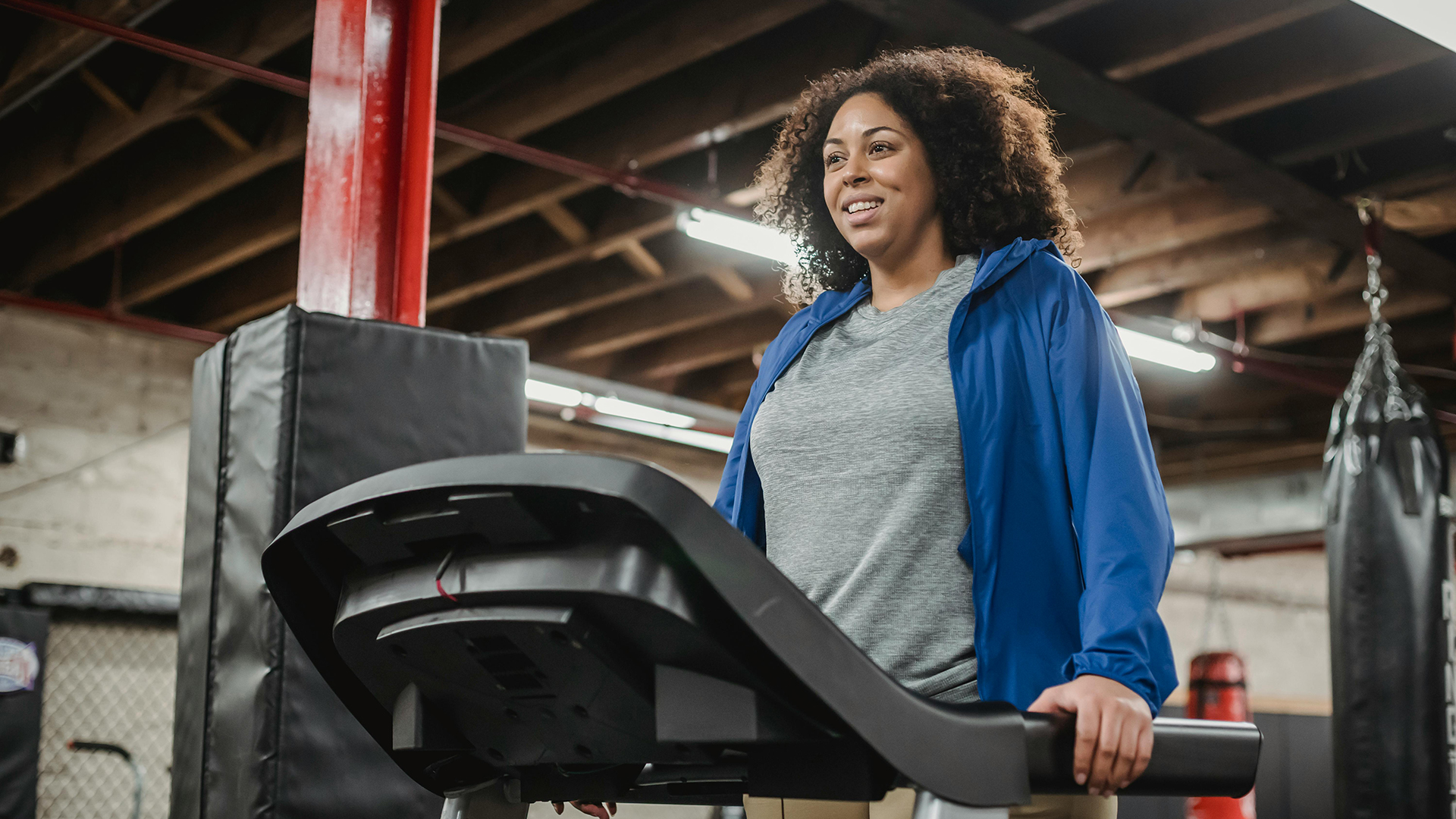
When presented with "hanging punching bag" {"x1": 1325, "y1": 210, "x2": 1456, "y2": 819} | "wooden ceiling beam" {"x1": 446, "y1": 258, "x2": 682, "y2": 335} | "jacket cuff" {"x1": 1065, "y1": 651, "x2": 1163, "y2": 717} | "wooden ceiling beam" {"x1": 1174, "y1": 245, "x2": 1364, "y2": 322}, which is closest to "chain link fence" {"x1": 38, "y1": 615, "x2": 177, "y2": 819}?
"wooden ceiling beam" {"x1": 446, "y1": 258, "x2": 682, "y2": 335}

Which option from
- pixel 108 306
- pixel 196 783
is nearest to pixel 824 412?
pixel 196 783

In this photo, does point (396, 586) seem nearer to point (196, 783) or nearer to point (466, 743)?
point (466, 743)

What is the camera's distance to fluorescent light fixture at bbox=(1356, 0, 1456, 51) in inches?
100

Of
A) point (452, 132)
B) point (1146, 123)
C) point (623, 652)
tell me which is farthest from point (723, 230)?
point (623, 652)

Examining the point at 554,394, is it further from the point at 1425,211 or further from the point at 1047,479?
the point at 1047,479

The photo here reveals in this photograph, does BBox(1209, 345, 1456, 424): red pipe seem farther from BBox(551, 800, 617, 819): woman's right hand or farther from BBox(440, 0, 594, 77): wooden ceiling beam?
BBox(551, 800, 617, 819): woman's right hand

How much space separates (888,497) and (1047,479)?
0.15 metres

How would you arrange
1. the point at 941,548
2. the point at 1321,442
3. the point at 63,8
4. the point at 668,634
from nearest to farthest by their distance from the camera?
the point at 668,634 → the point at 941,548 → the point at 63,8 → the point at 1321,442

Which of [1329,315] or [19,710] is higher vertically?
[1329,315]

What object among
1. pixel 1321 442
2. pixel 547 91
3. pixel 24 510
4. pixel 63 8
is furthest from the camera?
pixel 1321 442

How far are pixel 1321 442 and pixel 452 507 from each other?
912 centimetres

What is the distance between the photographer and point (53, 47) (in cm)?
412

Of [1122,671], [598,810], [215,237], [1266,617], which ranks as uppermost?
[215,237]

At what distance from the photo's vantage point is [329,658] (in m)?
0.90
